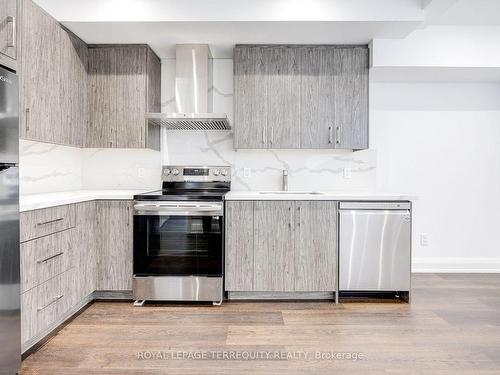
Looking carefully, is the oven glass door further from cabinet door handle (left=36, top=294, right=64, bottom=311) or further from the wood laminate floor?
cabinet door handle (left=36, top=294, right=64, bottom=311)

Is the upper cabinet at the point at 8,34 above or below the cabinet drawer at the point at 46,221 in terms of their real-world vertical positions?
above

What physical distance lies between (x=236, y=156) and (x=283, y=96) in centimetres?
75

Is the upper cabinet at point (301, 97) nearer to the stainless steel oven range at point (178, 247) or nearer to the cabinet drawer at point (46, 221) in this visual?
the stainless steel oven range at point (178, 247)

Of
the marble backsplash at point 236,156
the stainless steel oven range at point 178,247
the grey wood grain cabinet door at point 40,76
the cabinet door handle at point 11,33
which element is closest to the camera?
the cabinet door handle at point 11,33

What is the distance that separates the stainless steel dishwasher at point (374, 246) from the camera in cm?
304

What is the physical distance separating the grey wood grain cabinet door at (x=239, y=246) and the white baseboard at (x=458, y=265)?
6.47 ft

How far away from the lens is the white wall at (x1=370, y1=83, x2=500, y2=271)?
12.9ft

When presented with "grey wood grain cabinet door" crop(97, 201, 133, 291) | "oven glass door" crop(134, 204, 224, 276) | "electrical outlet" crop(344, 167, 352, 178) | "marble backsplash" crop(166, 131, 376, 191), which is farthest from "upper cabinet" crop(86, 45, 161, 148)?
"electrical outlet" crop(344, 167, 352, 178)

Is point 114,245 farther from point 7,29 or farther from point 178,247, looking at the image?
point 7,29

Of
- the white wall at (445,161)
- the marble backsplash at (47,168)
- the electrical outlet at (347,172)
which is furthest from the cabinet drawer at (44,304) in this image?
the white wall at (445,161)

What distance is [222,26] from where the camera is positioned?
118 inches

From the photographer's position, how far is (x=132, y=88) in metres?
3.35

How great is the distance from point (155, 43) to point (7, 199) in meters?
2.04

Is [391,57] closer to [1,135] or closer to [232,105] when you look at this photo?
[232,105]
